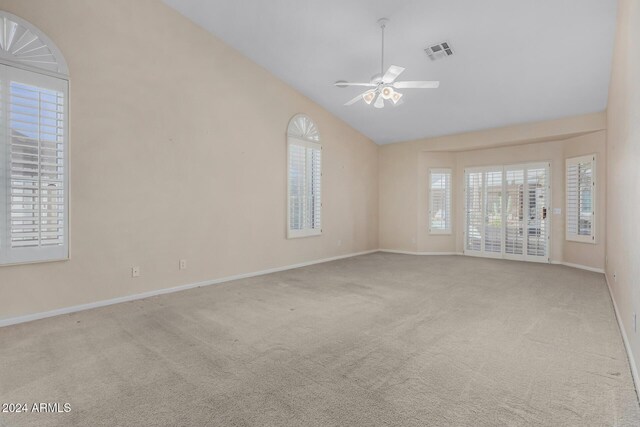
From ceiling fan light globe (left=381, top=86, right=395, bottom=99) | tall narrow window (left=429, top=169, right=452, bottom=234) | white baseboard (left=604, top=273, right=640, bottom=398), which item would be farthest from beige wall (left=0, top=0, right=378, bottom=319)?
white baseboard (left=604, top=273, right=640, bottom=398)

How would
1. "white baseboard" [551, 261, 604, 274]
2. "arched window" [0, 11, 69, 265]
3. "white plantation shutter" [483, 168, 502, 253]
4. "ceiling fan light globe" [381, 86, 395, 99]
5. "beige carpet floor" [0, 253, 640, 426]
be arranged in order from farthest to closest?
"white plantation shutter" [483, 168, 502, 253] < "white baseboard" [551, 261, 604, 274] < "ceiling fan light globe" [381, 86, 395, 99] < "arched window" [0, 11, 69, 265] < "beige carpet floor" [0, 253, 640, 426]

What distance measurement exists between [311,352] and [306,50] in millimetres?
4451

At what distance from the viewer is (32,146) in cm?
338

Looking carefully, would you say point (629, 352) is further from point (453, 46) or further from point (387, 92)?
point (453, 46)

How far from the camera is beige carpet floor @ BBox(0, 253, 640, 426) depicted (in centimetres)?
187

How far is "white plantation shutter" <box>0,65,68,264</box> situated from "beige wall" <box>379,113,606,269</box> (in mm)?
6914

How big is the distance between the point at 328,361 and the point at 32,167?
3641mm

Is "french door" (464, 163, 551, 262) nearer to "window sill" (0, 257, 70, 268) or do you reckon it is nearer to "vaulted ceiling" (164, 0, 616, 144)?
"vaulted ceiling" (164, 0, 616, 144)

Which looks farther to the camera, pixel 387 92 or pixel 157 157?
pixel 157 157

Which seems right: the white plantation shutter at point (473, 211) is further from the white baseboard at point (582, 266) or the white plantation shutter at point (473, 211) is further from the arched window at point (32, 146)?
the arched window at point (32, 146)

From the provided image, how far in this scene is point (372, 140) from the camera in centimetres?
852

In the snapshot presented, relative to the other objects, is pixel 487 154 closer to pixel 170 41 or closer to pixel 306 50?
pixel 306 50

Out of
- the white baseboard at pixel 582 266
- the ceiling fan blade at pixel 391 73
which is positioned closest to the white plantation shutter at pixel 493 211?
the white baseboard at pixel 582 266

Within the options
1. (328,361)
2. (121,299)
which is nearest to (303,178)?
(121,299)
